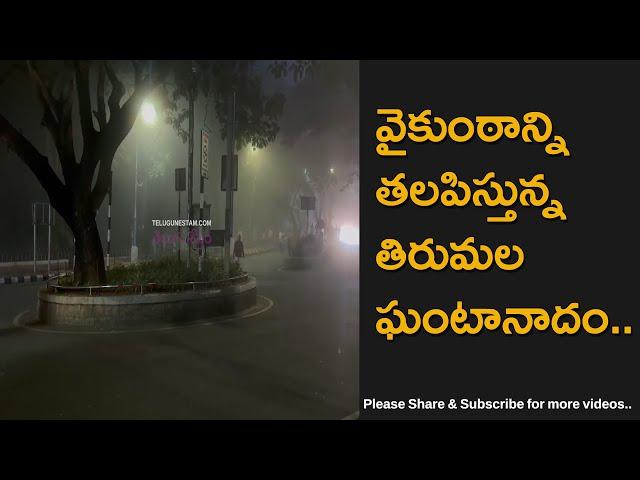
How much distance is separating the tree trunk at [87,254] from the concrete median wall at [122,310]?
30.7 inches

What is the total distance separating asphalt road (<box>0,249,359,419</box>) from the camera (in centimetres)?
529

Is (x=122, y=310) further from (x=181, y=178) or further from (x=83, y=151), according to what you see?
(x=181, y=178)

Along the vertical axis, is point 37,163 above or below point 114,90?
below

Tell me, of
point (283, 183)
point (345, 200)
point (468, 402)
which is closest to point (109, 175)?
point (468, 402)

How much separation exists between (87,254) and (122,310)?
2.02 metres

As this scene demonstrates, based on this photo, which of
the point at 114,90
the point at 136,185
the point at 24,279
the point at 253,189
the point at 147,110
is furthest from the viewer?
the point at 253,189

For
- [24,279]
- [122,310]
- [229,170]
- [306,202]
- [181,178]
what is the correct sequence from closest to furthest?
[122,310] < [229,170] < [181,178] < [24,279] < [306,202]

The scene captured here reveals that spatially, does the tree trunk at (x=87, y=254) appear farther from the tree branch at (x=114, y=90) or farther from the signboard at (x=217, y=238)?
the signboard at (x=217, y=238)

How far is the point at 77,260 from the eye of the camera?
1086cm

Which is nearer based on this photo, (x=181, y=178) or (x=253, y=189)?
(x=181, y=178)

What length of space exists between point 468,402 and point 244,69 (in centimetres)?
1117

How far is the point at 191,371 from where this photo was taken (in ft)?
22.0

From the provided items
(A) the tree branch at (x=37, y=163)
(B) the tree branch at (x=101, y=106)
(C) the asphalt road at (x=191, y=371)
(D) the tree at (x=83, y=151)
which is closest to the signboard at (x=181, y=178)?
(B) the tree branch at (x=101, y=106)

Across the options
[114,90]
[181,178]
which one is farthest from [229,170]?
[114,90]
